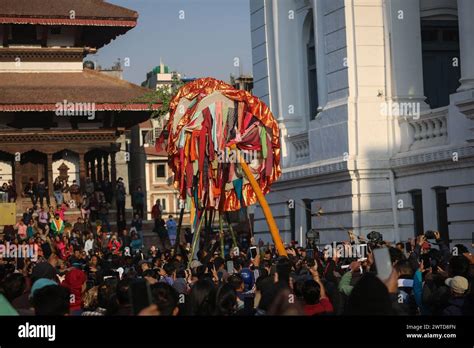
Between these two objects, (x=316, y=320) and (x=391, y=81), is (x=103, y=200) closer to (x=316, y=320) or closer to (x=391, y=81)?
(x=391, y=81)

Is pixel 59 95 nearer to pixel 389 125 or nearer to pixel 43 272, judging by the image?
pixel 389 125

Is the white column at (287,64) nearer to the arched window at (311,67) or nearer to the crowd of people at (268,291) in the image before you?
the arched window at (311,67)

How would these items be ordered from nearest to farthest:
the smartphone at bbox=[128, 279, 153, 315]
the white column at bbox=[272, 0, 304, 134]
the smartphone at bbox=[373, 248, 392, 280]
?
the smartphone at bbox=[128, 279, 153, 315] → the smartphone at bbox=[373, 248, 392, 280] → the white column at bbox=[272, 0, 304, 134]

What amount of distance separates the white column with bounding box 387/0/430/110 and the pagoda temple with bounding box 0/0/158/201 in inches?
894

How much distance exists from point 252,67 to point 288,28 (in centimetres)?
221

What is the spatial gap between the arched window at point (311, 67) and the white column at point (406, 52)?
4270 millimetres

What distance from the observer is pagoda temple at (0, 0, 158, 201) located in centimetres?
5328

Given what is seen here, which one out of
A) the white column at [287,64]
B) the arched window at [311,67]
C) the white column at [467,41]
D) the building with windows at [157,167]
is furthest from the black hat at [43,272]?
the building with windows at [157,167]

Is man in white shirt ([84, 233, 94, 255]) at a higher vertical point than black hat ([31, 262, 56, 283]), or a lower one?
higher

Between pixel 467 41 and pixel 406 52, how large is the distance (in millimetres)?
2740

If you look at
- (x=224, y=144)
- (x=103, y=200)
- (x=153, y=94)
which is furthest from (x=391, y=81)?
(x=153, y=94)

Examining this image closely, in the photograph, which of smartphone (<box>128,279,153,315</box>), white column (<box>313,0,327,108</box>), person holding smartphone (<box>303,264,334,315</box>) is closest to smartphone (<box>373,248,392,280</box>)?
smartphone (<box>128,279,153,315</box>)

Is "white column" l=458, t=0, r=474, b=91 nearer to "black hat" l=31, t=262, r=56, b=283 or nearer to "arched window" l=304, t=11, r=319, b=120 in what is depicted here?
"arched window" l=304, t=11, r=319, b=120

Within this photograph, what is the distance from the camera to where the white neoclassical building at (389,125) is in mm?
28969
